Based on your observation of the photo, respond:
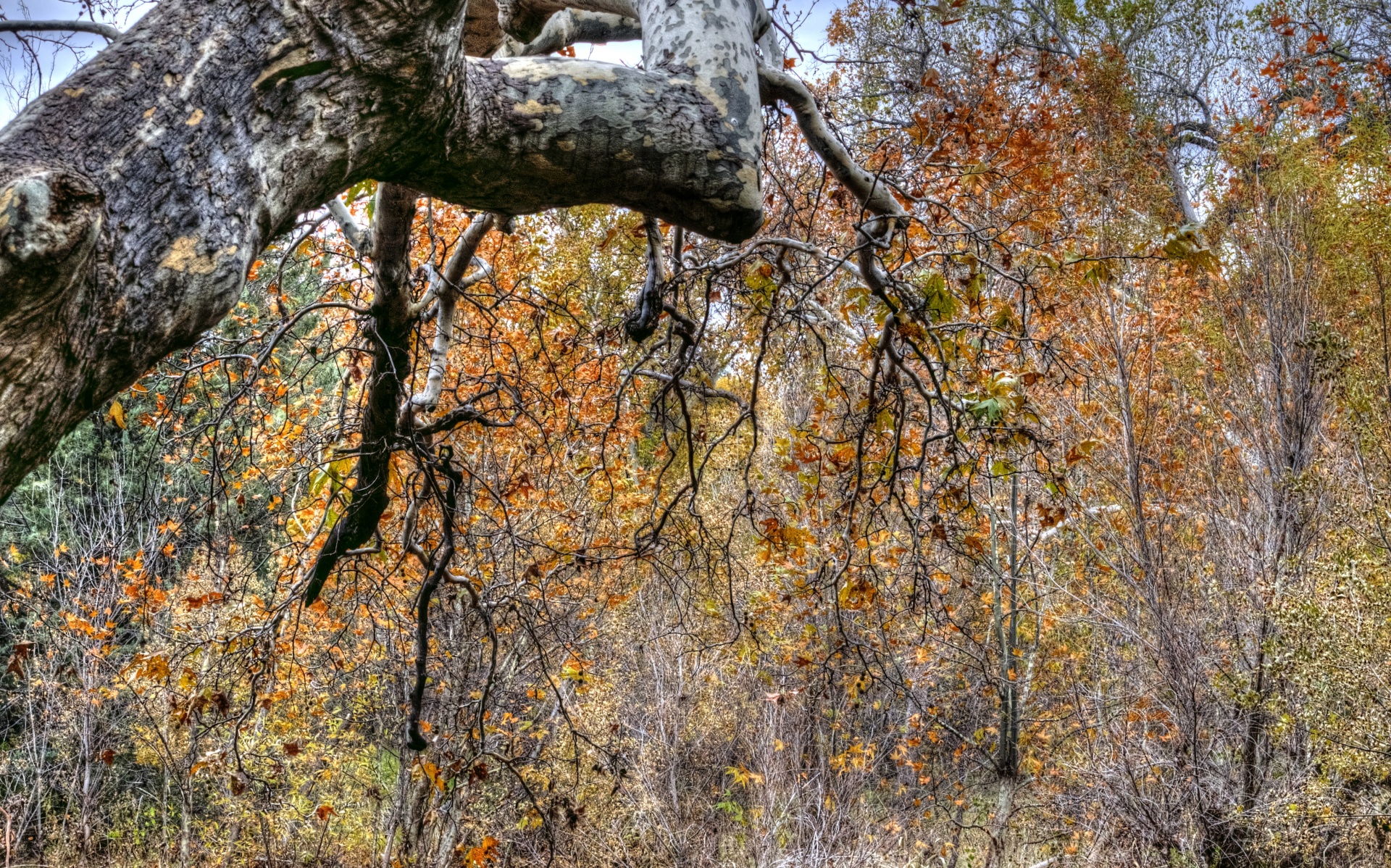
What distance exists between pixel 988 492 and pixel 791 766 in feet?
10.7

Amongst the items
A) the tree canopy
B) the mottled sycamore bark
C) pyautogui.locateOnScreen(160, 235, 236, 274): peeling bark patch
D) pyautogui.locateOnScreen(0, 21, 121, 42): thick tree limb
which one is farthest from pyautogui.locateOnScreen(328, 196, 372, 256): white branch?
pyautogui.locateOnScreen(160, 235, 236, 274): peeling bark patch

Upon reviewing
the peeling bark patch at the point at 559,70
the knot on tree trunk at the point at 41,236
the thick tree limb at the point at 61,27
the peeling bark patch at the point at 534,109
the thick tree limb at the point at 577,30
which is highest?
the thick tree limb at the point at 577,30

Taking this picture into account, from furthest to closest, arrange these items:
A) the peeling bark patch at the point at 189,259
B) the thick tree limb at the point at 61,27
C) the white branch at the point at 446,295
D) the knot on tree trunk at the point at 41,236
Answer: the white branch at the point at 446,295 → the thick tree limb at the point at 61,27 → the peeling bark patch at the point at 189,259 → the knot on tree trunk at the point at 41,236

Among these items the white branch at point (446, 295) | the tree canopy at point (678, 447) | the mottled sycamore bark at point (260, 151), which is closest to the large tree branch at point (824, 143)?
the tree canopy at point (678, 447)

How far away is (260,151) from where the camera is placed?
34.4 inches

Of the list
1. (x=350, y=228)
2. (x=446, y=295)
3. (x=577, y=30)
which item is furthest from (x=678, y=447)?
(x=577, y=30)

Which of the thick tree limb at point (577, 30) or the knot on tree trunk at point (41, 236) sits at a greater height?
the thick tree limb at point (577, 30)

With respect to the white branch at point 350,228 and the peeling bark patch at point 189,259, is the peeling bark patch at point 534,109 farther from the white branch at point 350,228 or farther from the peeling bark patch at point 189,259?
the white branch at point 350,228

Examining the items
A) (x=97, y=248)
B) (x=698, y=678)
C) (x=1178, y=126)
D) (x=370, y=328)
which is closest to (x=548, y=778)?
(x=698, y=678)

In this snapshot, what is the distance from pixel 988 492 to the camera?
25.7ft

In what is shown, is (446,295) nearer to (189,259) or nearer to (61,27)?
(61,27)

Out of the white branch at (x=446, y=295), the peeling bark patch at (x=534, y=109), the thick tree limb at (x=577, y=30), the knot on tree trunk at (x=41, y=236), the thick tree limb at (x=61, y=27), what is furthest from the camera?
the white branch at (x=446, y=295)

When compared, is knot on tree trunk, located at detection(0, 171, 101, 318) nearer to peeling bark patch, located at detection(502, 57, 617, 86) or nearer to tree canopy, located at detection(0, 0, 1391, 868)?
tree canopy, located at detection(0, 0, 1391, 868)

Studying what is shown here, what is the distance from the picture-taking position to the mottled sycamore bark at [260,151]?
70 cm
